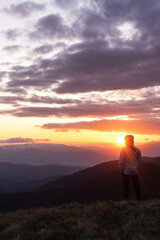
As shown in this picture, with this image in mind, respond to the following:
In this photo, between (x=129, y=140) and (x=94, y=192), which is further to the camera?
(x=94, y=192)

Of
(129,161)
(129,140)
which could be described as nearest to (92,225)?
(129,161)

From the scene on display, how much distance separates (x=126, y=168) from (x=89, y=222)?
15.3 ft

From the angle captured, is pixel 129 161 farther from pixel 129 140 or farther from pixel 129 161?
pixel 129 140

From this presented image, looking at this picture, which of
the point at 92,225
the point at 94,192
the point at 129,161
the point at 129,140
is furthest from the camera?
the point at 94,192

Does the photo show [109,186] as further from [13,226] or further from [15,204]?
[13,226]

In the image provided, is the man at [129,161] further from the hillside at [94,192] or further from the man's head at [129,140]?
the hillside at [94,192]

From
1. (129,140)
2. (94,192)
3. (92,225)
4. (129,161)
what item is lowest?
(94,192)

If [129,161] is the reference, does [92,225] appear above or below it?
below

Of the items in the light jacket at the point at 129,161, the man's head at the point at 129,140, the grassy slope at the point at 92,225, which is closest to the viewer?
the grassy slope at the point at 92,225

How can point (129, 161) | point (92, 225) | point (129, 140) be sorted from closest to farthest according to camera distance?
point (92, 225) → point (129, 161) → point (129, 140)

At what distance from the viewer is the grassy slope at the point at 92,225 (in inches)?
282

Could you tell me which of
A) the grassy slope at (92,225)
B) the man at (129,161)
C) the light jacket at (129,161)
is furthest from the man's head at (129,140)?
the grassy slope at (92,225)

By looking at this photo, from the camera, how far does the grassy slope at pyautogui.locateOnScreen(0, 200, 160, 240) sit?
716 centimetres

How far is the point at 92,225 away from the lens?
7.79 m
